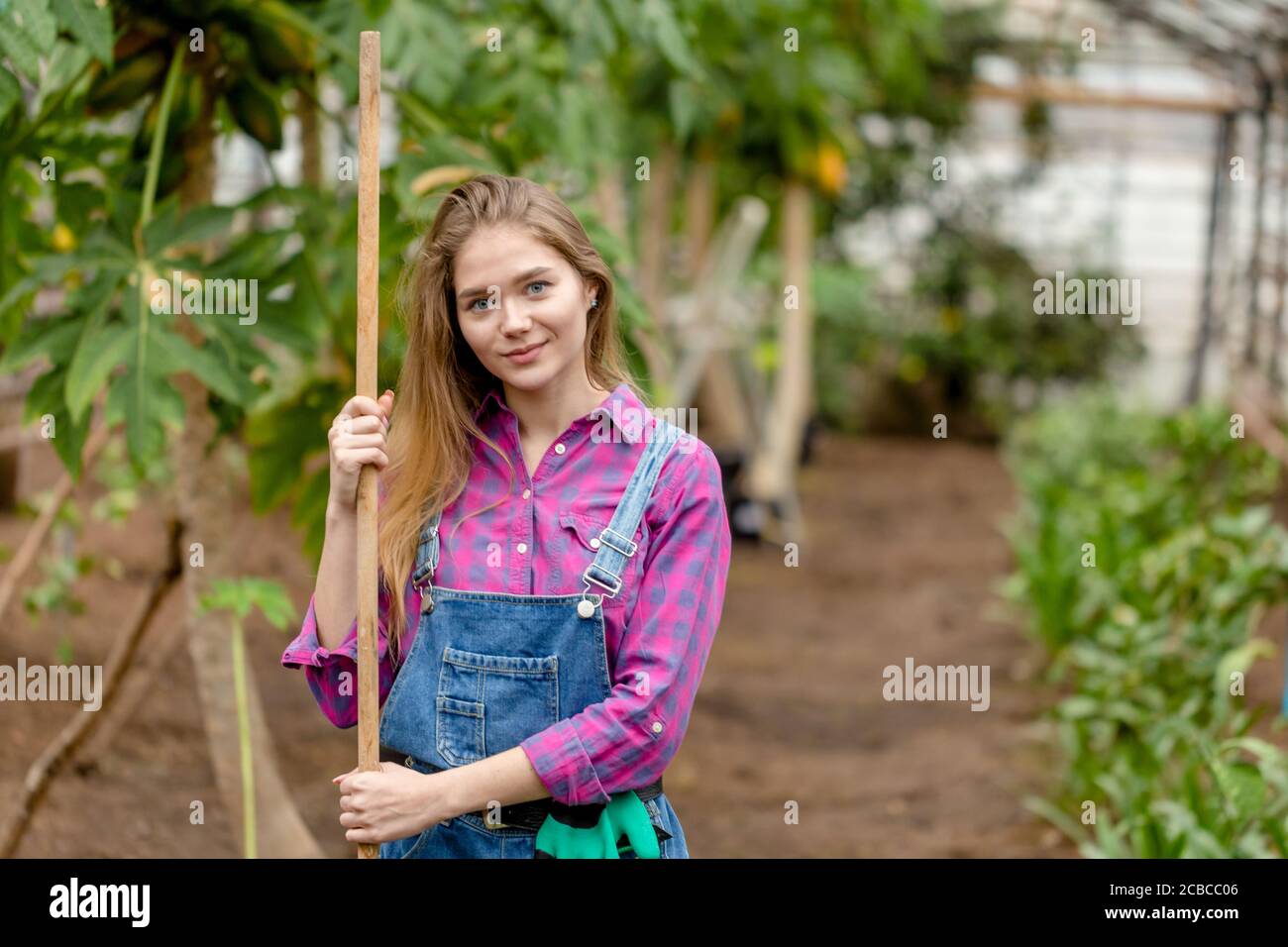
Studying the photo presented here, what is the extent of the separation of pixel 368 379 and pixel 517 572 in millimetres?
249

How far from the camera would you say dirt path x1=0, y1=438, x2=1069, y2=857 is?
3.52 meters

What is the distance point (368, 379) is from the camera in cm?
149

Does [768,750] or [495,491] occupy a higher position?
[495,491]

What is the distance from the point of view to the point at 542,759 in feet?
4.76

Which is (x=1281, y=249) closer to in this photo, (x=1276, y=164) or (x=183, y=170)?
(x=1276, y=164)

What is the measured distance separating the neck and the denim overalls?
104mm

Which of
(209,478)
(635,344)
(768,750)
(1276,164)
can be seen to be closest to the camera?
(635,344)

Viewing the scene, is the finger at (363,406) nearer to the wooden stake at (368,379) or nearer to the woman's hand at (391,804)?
the wooden stake at (368,379)

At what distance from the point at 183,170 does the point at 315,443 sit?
536 mm

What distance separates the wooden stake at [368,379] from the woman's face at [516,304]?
11 centimetres

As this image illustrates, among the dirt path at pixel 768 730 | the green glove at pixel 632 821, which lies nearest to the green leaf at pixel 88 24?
the green glove at pixel 632 821

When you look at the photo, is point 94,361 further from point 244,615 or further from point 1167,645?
point 1167,645

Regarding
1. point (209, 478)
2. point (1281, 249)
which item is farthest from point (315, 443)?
point (1281, 249)

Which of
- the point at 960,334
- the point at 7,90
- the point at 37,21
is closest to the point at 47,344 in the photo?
the point at 7,90
